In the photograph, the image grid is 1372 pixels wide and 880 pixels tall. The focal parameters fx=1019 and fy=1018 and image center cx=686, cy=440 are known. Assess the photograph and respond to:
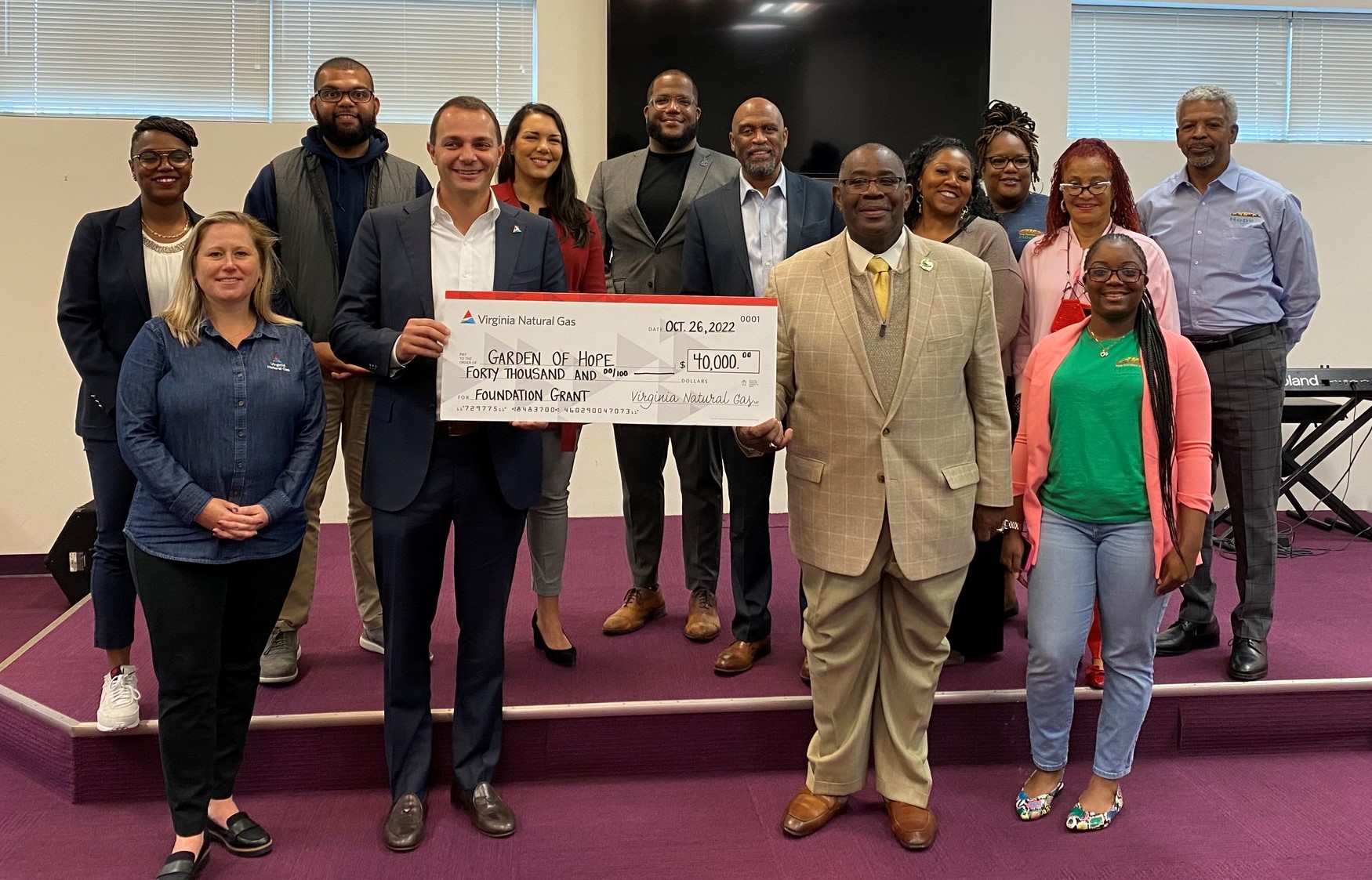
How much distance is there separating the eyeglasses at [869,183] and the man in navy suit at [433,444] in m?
0.70

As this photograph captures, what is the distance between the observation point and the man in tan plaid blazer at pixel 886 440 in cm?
225

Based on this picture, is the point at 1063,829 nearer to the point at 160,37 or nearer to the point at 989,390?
the point at 989,390

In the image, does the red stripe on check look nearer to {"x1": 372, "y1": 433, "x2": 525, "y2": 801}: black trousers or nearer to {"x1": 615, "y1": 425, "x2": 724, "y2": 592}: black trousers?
{"x1": 372, "y1": 433, "x2": 525, "y2": 801}: black trousers

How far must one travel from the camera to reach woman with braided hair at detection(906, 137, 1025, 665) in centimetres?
275

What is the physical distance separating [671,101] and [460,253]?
113 centimetres

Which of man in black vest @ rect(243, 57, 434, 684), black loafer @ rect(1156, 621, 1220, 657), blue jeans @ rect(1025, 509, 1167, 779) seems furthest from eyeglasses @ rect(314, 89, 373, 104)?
black loafer @ rect(1156, 621, 1220, 657)

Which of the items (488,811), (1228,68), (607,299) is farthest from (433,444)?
(1228,68)

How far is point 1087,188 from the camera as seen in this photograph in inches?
107

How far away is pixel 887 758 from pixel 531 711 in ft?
3.09

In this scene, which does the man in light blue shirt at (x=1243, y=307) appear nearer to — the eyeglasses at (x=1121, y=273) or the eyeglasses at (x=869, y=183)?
the eyeglasses at (x=1121, y=273)

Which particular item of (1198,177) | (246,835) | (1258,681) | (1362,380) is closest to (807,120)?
(1198,177)

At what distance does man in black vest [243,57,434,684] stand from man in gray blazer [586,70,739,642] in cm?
68

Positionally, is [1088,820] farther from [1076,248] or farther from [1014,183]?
[1014,183]

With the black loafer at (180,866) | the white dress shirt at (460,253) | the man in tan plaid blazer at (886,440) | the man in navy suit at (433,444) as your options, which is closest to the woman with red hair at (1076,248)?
the man in tan plaid blazer at (886,440)
